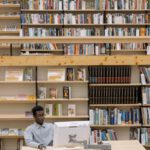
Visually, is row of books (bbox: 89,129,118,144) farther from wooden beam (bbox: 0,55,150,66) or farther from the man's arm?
the man's arm

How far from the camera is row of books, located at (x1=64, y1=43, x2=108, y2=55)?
8961mm

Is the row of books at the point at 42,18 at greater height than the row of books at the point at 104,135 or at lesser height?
greater

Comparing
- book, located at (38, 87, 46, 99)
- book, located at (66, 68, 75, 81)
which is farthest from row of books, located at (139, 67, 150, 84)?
book, located at (38, 87, 46, 99)

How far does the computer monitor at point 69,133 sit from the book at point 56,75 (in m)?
2.32

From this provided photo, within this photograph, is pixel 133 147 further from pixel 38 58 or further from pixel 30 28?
pixel 30 28

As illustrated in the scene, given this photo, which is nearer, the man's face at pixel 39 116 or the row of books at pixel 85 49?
the man's face at pixel 39 116

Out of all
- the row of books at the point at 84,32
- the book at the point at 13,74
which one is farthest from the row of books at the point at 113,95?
the row of books at the point at 84,32

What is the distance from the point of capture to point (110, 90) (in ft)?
21.7

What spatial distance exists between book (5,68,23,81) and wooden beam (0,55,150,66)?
173 mm

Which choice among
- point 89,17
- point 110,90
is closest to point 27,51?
point 89,17

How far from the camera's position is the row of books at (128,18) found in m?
9.09

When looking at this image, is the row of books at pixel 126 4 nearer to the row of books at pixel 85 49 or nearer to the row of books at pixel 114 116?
the row of books at pixel 85 49

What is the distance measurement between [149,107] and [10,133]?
2373 mm

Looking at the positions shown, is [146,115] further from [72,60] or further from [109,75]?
[72,60]
